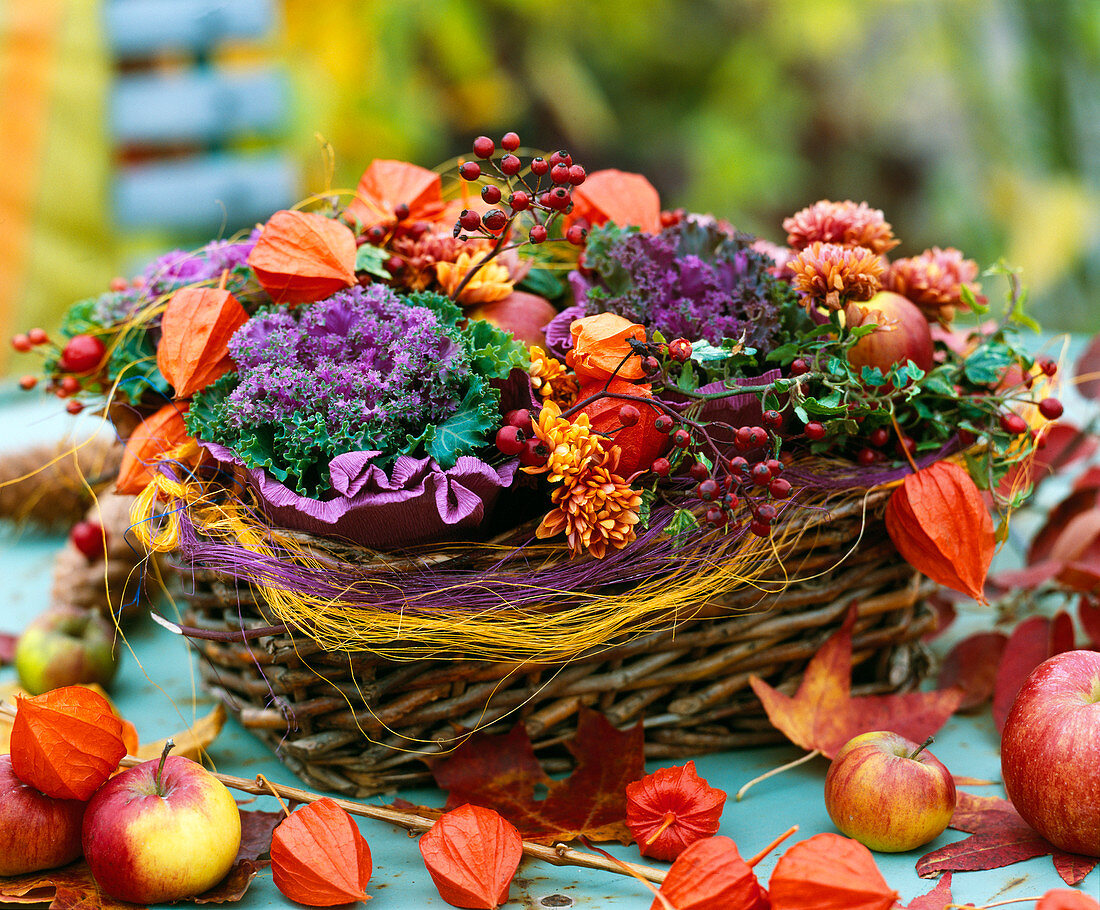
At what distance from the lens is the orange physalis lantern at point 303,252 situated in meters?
0.94

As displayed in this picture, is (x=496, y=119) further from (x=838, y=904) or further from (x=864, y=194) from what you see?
(x=838, y=904)

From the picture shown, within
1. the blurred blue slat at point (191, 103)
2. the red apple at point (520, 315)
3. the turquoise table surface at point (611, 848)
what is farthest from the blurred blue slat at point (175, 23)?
the red apple at point (520, 315)

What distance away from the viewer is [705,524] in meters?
0.84

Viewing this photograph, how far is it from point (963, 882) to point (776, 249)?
689mm

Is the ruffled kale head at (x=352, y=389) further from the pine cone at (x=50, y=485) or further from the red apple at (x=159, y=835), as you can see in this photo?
the pine cone at (x=50, y=485)

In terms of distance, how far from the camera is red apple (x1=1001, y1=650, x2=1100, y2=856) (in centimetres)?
75

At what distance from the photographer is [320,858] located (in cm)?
74

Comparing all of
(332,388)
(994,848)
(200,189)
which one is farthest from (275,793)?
(200,189)

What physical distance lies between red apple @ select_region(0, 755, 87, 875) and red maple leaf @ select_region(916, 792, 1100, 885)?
63 centimetres

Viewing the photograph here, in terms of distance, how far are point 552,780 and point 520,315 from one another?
426mm

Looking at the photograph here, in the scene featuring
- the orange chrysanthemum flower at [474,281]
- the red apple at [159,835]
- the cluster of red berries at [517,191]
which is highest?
the cluster of red berries at [517,191]

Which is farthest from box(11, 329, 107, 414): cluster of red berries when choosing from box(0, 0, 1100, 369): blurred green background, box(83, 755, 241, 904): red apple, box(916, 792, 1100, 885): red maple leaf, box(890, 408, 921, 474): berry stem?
box(0, 0, 1100, 369): blurred green background

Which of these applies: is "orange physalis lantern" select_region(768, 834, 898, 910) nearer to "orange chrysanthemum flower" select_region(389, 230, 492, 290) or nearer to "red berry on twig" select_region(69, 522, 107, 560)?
"orange chrysanthemum flower" select_region(389, 230, 492, 290)

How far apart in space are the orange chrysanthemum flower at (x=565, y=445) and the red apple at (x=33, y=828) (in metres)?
0.43
